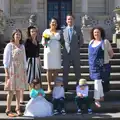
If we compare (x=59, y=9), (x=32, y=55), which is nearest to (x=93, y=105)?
(x=32, y=55)

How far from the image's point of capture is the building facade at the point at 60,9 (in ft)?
60.1

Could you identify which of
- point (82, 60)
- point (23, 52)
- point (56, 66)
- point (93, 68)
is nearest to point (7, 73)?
point (23, 52)

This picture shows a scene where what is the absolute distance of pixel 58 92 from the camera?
8.80 metres

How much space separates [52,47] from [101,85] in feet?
4.67

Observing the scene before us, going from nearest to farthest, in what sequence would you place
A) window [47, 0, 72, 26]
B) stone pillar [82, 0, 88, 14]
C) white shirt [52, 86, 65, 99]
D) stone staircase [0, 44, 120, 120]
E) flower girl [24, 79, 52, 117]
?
stone staircase [0, 44, 120, 120] → flower girl [24, 79, 52, 117] → white shirt [52, 86, 65, 99] → stone pillar [82, 0, 88, 14] → window [47, 0, 72, 26]

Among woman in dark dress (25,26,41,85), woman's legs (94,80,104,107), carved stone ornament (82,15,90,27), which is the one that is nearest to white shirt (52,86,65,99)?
woman in dark dress (25,26,41,85)

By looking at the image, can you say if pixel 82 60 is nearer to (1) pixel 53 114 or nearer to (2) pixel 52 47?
(2) pixel 52 47

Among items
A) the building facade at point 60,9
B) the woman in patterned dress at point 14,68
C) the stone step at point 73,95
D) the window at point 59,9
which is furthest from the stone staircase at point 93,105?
the window at point 59,9

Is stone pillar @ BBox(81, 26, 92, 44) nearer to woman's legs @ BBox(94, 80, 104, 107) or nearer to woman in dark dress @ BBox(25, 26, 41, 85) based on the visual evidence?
woman in dark dress @ BBox(25, 26, 41, 85)

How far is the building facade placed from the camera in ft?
60.1

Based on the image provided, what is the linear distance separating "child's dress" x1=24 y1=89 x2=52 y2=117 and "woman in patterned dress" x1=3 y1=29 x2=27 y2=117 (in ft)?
0.73

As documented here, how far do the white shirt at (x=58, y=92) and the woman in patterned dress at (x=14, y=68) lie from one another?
660mm

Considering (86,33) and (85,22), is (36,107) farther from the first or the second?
(85,22)

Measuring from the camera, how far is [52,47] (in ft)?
30.4
